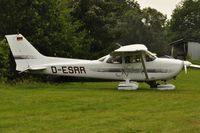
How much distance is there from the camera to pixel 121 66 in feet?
77.6

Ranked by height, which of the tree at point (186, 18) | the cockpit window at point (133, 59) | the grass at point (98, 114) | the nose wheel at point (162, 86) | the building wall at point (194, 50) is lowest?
the building wall at point (194, 50)

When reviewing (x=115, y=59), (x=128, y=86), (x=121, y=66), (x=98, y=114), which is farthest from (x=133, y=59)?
(x=98, y=114)

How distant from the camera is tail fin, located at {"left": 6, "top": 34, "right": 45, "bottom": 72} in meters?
25.1

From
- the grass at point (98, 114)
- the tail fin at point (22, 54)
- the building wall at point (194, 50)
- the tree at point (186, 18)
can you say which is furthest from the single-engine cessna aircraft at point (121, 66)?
the tree at point (186, 18)

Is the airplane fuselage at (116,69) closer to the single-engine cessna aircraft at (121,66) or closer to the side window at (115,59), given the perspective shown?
the single-engine cessna aircraft at (121,66)

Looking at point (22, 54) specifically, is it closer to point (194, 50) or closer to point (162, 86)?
point (162, 86)

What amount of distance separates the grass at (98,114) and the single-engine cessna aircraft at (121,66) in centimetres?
479

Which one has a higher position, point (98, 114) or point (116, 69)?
point (116, 69)

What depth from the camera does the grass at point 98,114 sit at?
36.7 ft

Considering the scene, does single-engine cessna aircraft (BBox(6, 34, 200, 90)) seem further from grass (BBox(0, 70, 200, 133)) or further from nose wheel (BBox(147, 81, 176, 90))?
grass (BBox(0, 70, 200, 133))

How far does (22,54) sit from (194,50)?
77848 mm

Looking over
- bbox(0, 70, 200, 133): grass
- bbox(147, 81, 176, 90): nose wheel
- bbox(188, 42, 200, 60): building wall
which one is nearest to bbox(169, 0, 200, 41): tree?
bbox(188, 42, 200, 60): building wall

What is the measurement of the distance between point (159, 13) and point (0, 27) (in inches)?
3503

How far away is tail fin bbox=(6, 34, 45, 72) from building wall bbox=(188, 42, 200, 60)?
2988 inches
